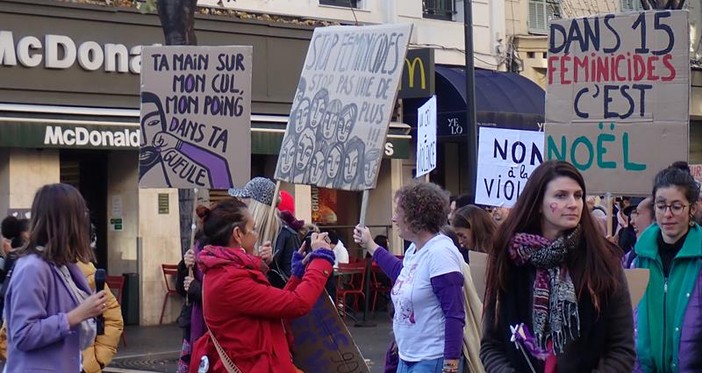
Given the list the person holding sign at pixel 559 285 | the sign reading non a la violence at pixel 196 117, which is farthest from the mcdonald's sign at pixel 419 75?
the person holding sign at pixel 559 285

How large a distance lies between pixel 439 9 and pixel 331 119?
1433 cm

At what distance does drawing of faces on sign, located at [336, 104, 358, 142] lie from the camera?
25.5 feet

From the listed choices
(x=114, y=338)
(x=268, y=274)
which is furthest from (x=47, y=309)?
(x=268, y=274)

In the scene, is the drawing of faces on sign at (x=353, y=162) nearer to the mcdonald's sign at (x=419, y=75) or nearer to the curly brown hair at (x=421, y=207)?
the curly brown hair at (x=421, y=207)

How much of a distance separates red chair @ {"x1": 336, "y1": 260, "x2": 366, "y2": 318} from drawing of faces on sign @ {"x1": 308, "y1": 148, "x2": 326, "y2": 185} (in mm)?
9271

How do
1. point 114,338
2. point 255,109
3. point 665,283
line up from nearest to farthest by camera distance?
point 665,283 → point 114,338 → point 255,109

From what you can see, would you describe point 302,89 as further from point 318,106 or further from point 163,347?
point 163,347

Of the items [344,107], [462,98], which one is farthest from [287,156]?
[462,98]

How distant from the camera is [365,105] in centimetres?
770

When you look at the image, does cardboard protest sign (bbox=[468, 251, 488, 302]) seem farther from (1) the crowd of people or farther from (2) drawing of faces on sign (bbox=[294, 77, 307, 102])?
(2) drawing of faces on sign (bbox=[294, 77, 307, 102])

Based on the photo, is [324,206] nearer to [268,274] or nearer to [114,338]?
[268,274]

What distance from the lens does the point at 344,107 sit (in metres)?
7.88

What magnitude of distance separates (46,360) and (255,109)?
13.6 metres

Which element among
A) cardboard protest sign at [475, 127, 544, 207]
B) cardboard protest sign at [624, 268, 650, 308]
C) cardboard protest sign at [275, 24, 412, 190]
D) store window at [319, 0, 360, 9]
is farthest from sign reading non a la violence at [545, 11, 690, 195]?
store window at [319, 0, 360, 9]
